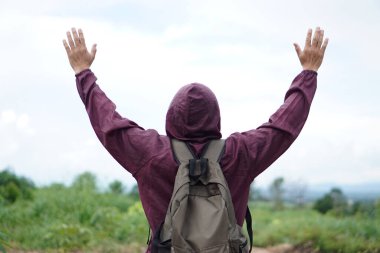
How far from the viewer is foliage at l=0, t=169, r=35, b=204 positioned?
36.2 feet

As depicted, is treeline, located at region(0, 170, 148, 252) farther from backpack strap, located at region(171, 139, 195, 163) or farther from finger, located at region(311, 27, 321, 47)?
finger, located at region(311, 27, 321, 47)

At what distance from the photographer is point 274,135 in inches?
123

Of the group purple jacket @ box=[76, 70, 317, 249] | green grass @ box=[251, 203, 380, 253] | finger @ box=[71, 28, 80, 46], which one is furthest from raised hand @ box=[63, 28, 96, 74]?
green grass @ box=[251, 203, 380, 253]

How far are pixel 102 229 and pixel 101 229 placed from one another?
0.03 meters

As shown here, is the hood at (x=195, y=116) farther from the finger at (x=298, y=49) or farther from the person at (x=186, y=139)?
the finger at (x=298, y=49)

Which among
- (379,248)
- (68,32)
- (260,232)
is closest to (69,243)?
(260,232)

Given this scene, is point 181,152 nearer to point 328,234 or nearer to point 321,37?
point 321,37

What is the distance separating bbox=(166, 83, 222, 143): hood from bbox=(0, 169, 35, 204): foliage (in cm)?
809

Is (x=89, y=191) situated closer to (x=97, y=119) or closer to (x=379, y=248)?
(x=379, y=248)

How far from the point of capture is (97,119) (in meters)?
3.17

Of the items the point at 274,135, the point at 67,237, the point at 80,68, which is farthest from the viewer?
the point at 67,237

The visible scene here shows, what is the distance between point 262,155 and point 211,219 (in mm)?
433

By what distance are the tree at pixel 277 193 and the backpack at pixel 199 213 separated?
10.7 m

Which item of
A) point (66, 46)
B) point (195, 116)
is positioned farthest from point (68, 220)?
point (195, 116)
